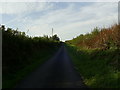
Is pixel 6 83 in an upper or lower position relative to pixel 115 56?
lower

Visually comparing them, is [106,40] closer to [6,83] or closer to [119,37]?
[119,37]

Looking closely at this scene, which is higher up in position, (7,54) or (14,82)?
(7,54)

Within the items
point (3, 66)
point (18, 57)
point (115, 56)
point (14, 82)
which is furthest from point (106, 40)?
point (14, 82)

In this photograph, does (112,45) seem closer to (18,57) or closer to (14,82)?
(18,57)

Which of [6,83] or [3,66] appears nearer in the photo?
[6,83]

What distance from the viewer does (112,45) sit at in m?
19.1

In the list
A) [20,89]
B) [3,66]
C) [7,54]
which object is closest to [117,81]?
[20,89]

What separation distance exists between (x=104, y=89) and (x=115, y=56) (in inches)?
253

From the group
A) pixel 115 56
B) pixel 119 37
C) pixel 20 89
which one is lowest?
Result: pixel 20 89

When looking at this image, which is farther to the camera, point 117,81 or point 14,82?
point 14,82

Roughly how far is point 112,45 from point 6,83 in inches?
391

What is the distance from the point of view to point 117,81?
10234 mm

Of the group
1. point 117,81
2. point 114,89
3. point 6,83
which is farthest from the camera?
point 6,83

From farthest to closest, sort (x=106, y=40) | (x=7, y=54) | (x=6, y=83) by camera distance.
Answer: (x=106, y=40) < (x=7, y=54) < (x=6, y=83)
